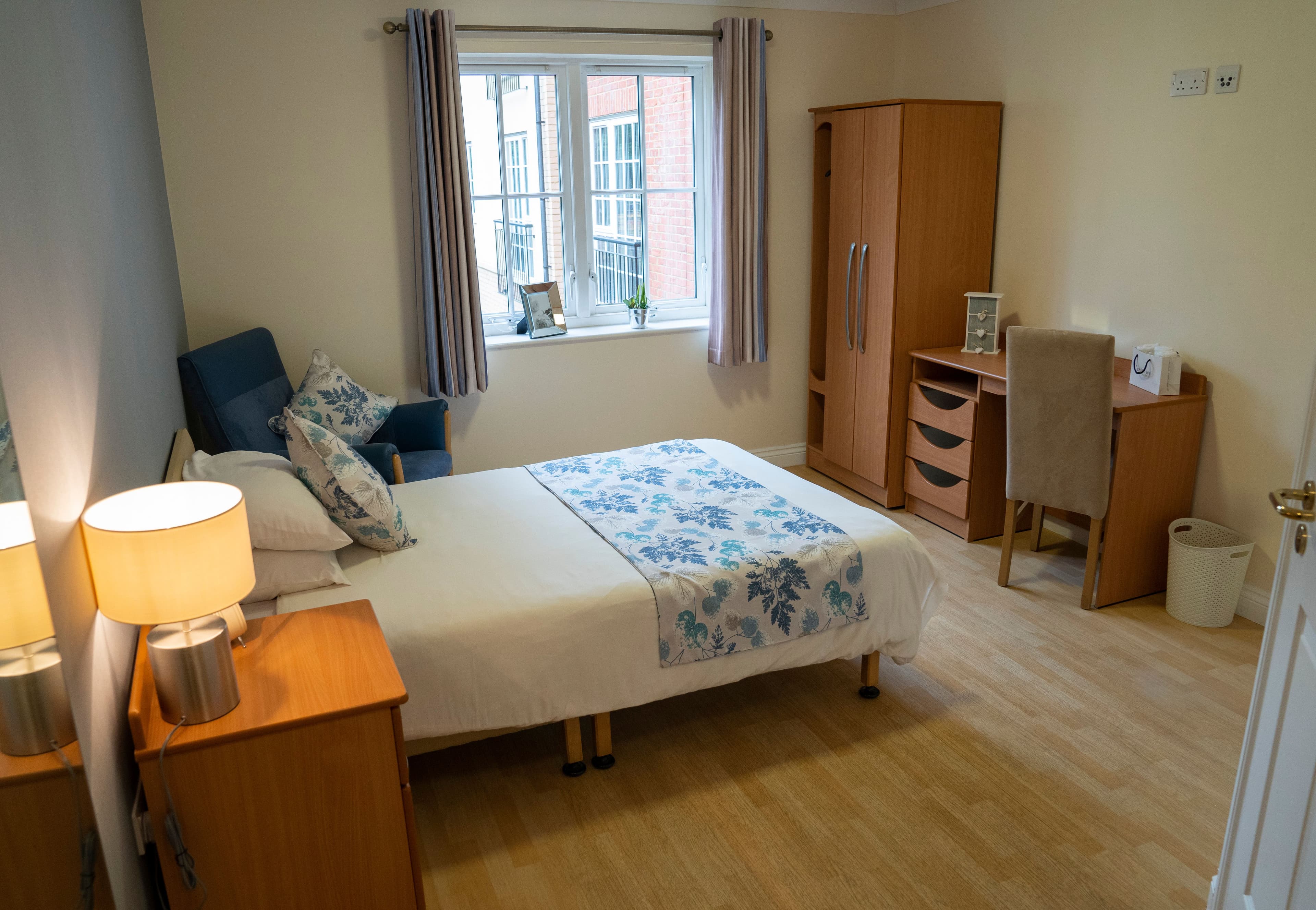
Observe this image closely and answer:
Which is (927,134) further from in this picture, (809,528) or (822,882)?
(822,882)

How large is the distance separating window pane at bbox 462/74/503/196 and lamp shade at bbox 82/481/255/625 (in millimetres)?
2985

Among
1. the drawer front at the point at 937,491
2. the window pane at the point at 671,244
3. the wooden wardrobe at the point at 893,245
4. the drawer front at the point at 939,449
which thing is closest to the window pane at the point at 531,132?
the window pane at the point at 671,244

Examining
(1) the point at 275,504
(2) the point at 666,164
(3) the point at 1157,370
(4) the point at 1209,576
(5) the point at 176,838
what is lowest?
(4) the point at 1209,576

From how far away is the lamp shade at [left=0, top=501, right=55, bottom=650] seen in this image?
1.01 m

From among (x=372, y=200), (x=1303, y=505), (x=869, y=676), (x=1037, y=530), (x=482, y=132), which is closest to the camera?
(x=1303, y=505)

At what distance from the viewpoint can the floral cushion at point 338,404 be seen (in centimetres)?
373

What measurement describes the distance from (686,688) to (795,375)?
114 inches

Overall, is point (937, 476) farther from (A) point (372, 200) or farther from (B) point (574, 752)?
(A) point (372, 200)

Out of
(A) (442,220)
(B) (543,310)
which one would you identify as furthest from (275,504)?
(B) (543,310)

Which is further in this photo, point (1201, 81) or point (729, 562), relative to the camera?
point (1201, 81)

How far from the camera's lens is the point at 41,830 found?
103 cm

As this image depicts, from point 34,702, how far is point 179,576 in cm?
45

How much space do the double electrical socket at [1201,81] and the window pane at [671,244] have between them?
2.25 metres

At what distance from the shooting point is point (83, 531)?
1454 millimetres
